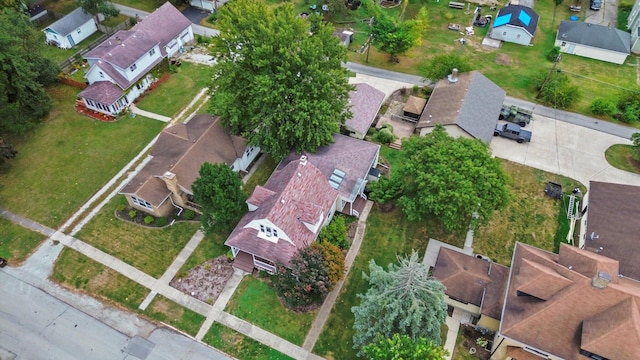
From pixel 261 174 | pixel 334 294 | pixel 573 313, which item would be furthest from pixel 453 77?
pixel 573 313

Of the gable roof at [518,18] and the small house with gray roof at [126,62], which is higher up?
the gable roof at [518,18]

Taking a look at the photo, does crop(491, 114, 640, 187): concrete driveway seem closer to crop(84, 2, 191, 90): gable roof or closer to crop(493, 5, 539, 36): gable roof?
crop(493, 5, 539, 36): gable roof

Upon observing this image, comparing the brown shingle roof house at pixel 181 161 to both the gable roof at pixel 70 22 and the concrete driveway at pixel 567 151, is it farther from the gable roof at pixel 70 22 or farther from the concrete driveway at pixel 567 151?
the gable roof at pixel 70 22

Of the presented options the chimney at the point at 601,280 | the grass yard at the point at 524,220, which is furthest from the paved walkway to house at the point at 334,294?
the chimney at the point at 601,280

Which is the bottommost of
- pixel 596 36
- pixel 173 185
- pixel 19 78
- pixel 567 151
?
pixel 567 151

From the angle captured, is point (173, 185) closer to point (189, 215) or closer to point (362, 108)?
point (189, 215)

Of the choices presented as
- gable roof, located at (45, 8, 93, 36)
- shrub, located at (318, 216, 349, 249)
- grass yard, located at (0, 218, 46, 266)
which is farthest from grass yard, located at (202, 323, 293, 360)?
gable roof, located at (45, 8, 93, 36)

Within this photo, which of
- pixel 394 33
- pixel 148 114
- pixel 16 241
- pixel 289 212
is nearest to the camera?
pixel 289 212

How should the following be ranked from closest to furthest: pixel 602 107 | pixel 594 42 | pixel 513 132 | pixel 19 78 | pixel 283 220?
pixel 283 220
pixel 19 78
pixel 513 132
pixel 602 107
pixel 594 42
